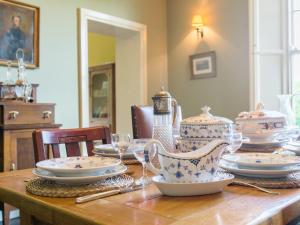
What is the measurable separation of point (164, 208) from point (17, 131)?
2.07m

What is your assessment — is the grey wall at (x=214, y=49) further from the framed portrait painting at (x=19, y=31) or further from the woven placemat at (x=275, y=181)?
the woven placemat at (x=275, y=181)

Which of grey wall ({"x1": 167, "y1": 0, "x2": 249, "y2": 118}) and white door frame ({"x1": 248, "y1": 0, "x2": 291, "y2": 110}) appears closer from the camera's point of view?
white door frame ({"x1": 248, "y1": 0, "x2": 291, "y2": 110})

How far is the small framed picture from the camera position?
4176 mm

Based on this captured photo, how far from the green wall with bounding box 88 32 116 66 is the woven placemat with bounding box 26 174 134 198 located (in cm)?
480

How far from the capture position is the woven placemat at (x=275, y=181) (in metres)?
0.86

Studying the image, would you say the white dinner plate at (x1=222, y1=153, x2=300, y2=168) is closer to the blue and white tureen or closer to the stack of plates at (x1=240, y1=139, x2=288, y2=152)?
the blue and white tureen

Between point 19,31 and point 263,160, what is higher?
point 19,31

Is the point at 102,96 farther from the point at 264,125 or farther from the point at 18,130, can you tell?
the point at 264,125

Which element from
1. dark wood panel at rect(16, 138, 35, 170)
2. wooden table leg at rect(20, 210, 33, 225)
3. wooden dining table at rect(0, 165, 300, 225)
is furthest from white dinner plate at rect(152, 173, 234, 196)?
dark wood panel at rect(16, 138, 35, 170)

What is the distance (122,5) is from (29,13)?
128 cm

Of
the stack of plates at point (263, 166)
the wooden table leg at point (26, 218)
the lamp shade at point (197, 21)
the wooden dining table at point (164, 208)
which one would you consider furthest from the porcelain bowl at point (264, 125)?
the lamp shade at point (197, 21)

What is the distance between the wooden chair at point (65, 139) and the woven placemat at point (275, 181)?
2.57 ft

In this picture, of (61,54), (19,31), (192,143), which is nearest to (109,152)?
(192,143)

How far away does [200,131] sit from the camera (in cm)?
119
